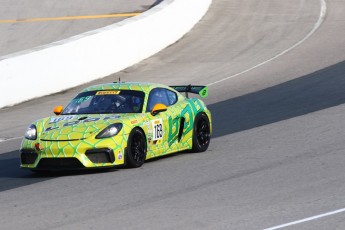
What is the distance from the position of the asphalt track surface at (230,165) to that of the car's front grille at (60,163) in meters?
0.16

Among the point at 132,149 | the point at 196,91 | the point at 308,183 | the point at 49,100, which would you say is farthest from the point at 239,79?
the point at 308,183

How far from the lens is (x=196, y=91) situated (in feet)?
50.2

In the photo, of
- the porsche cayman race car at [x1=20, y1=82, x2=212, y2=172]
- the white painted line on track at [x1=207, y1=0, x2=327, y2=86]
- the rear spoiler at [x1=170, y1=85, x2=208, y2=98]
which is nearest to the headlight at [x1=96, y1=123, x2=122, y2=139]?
the porsche cayman race car at [x1=20, y1=82, x2=212, y2=172]

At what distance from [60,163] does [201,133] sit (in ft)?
8.98

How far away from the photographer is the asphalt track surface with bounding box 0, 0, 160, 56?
92.3 feet

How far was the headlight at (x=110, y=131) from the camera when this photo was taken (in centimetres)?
1337

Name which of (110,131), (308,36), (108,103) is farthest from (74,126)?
(308,36)

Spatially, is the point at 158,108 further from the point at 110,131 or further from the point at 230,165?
the point at 230,165

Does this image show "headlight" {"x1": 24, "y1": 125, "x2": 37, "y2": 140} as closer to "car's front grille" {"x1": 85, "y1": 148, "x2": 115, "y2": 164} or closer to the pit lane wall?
"car's front grille" {"x1": 85, "y1": 148, "x2": 115, "y2": 164}

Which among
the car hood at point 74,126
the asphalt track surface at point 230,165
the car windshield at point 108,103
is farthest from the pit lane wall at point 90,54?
the car hood at point 74,126

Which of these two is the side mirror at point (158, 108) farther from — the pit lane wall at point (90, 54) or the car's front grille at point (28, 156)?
the pit lane wall at point (90, 54)

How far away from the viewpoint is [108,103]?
47.2ft

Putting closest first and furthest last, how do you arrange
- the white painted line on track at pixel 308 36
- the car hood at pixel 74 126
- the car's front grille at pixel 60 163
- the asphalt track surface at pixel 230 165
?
the asphalt track surface at pixel 230 165 < the car's front grille at pixel 60 163 < the car hood at pixel 74 126 < the white painted line on track at pixel 308 36

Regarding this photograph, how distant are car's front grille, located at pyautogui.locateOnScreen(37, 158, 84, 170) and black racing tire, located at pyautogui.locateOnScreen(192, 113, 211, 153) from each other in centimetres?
238
